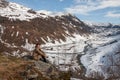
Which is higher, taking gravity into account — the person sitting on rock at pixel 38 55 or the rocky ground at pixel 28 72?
the person sitting on rock at pixel 38 55

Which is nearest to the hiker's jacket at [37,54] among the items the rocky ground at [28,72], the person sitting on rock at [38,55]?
the person sitting on rock at [38,55]

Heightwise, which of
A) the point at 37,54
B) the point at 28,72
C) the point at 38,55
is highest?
the point at 37,54

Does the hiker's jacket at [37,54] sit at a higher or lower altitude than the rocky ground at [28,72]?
higher

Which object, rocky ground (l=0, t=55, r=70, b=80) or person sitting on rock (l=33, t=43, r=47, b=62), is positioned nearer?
rocky ground (l=0, t=55, r=70, b=80)

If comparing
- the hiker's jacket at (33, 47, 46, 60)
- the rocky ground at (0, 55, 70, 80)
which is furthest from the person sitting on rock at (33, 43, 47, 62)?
the rocky ground at (0, 55, 70, 80)

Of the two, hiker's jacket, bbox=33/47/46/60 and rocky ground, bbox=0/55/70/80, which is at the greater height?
hiker's jacket, bbox=33/47/46/60

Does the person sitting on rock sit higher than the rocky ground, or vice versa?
the person sitting on rock

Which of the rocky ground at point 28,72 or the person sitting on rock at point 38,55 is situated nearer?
the rocky ground at point 28,72

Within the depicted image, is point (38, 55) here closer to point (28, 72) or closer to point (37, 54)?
point (37, 54)

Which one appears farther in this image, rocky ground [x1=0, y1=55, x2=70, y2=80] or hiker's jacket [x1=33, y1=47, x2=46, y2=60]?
hiker's jacket [x1=33, y1=47, x2=46, y2=60]

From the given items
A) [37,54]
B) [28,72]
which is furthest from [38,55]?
[28,72]

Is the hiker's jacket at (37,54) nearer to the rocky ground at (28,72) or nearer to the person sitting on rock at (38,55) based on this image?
the person sitting on rock at (38,55)

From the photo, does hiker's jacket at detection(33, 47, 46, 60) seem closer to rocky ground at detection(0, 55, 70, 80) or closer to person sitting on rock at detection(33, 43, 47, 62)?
person sitting on rock at detection(33, 43, 47, 62)

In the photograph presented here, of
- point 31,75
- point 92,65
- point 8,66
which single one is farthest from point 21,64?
point 92,65
